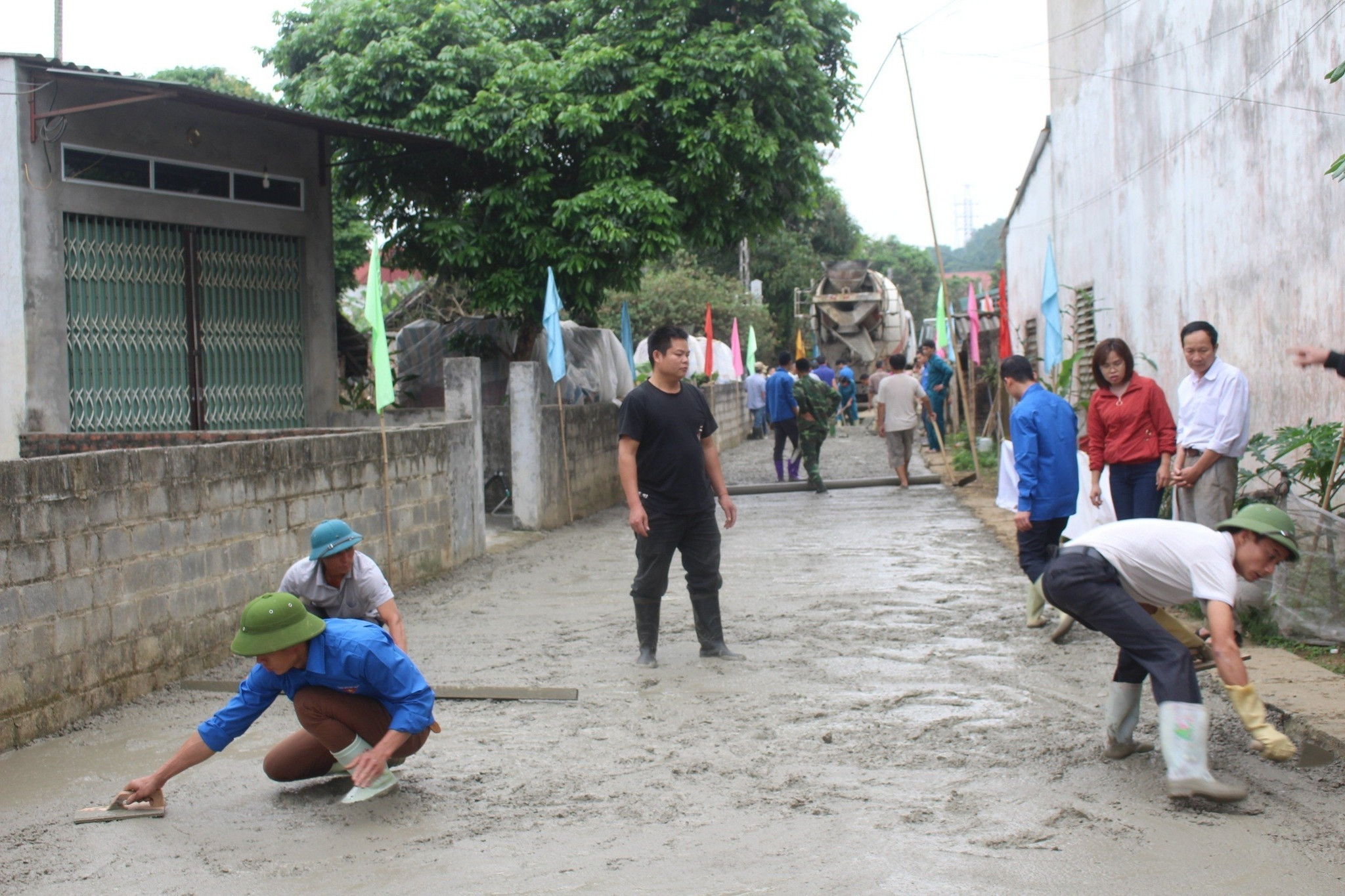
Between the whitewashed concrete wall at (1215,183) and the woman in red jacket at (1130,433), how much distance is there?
1603mm

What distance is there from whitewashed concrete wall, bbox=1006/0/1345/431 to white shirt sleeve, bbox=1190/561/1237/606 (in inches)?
170

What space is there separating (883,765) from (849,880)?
120 centimetres

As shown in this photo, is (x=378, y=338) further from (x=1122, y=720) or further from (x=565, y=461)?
(x=1122, y=720)

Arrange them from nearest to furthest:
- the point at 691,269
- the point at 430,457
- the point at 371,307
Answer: the point at 371,307 → the point at 430,457 → the point at 691,269

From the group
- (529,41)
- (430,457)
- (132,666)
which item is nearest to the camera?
(132,666)

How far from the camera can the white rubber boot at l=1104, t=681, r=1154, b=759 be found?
188 inches

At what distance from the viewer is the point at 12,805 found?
4605mm

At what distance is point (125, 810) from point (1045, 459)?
4785 mm

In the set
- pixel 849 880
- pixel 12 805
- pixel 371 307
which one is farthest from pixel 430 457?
pixel 849 880

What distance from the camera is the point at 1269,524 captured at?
416cm

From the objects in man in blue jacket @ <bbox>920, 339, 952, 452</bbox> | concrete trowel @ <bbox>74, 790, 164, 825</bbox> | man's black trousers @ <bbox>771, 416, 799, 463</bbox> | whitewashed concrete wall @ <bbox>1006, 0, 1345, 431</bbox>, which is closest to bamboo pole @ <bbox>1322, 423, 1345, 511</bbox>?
whitewashed concrete wall @ <bbox>1006, 0, 1345, 431</bbox>

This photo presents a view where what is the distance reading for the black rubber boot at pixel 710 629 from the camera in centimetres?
684

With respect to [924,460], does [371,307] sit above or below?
above

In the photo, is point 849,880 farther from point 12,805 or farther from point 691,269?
point 691,269
